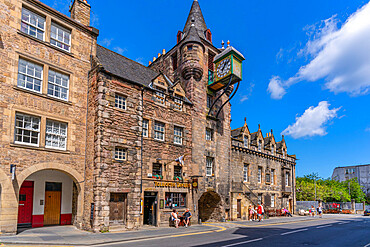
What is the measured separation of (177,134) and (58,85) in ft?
32.4

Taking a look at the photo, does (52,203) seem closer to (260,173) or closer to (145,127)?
(145,127)

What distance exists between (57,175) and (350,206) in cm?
5156

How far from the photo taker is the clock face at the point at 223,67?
79.9 feet

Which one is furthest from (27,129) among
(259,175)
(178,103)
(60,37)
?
(259,175)

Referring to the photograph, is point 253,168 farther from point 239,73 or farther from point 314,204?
A: point 314,204

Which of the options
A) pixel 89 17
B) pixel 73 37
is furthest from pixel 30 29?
pixel 89 17

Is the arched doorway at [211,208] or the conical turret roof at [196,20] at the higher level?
the conical turret roof at [196,20]

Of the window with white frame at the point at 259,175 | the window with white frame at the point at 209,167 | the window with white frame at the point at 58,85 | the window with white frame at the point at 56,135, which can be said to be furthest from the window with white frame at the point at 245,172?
the window with white frame at the point at 58,85

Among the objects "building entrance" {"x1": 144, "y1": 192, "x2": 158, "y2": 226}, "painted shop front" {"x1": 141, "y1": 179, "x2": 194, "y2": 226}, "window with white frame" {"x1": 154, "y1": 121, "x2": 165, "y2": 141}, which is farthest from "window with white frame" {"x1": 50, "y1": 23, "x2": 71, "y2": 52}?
"building entrance" {"x1": 144, "y1": 192, "x2": 158, "y2": 226}

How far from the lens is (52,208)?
17297 mm

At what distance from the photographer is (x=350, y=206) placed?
49.0 metres

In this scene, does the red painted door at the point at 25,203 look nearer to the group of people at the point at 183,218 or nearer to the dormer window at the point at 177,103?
the group of people at the point at 183,218

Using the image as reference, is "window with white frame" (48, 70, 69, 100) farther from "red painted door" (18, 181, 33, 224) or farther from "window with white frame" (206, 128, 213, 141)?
"window with white frame" (206, 128, 213, 141)

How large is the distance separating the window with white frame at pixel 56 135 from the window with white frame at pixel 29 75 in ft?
7.09
